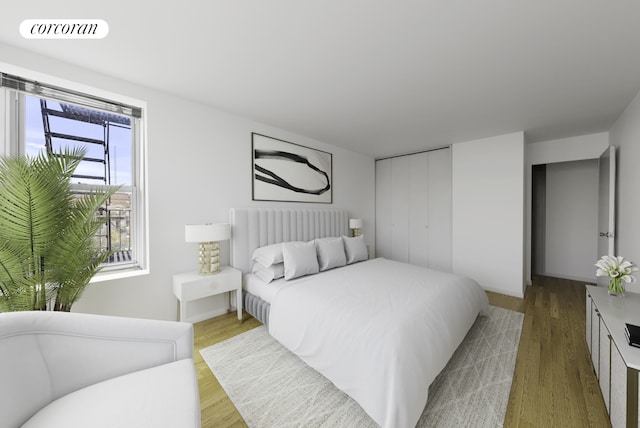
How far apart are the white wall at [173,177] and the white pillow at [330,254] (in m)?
1.04

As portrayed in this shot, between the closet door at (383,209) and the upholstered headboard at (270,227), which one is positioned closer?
the upholstered headboard at (270,227)

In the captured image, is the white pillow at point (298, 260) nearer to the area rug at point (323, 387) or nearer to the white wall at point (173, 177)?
the area rug at point (323, 387)

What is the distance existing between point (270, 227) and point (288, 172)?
917 mm

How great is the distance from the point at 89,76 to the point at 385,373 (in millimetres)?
3270

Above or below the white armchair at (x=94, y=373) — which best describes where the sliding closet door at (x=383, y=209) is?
above

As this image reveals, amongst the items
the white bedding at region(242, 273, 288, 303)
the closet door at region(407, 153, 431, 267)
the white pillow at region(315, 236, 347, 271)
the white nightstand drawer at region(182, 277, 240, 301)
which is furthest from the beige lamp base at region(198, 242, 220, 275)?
the closet door at region(407, 153, 431, 267)

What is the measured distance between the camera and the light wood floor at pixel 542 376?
4.74 feet

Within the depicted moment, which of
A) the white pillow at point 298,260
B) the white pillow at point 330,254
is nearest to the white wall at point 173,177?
the white pillow at point 298,260

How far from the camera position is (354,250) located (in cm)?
333

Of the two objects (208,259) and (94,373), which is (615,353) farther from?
(208,259)

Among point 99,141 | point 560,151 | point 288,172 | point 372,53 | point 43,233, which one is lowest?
point 43,233

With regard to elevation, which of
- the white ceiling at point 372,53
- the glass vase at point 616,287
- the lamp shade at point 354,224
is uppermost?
the white ceiling at point 372,53

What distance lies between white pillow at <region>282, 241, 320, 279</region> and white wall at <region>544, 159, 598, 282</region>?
4.80 meters

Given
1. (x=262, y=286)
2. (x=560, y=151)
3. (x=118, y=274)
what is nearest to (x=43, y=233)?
(x=118, y=274)
